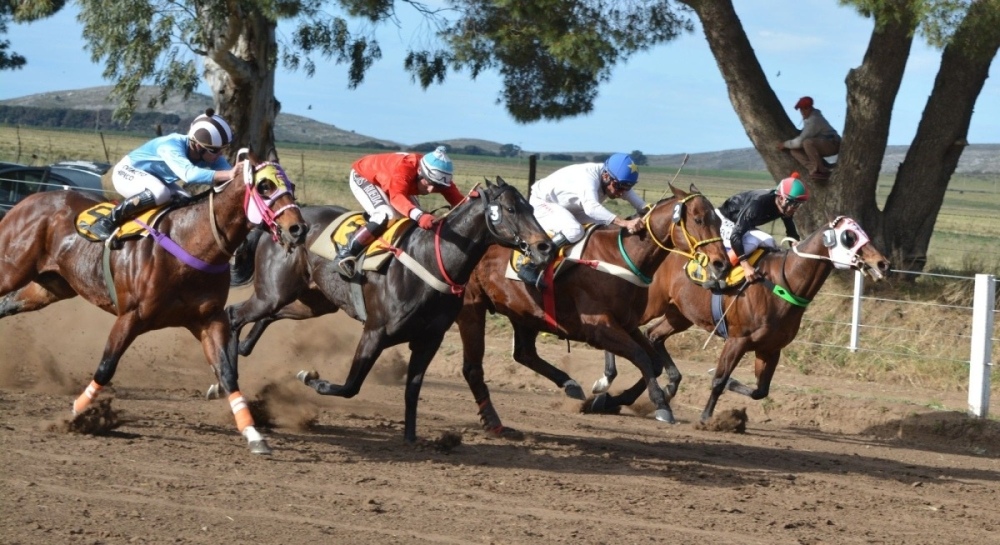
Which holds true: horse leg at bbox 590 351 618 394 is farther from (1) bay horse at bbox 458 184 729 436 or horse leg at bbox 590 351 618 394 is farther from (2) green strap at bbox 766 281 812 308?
(2) green strap at bbox 766 281 812 308

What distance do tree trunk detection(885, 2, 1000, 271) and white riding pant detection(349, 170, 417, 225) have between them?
9723mm

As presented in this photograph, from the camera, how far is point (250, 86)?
2108 centimetres

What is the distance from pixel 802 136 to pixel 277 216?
1096cm

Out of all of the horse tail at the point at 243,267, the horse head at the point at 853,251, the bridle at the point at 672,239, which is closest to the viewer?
the bridle at the point at 672,239

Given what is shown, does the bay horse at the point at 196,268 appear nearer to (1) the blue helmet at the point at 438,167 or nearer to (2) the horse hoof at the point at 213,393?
(1) the blue helmet at the point at 438,167

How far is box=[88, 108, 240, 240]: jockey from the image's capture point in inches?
343

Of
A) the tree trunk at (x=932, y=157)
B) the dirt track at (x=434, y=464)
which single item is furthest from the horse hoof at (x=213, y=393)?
the tree trunk at (x=932, y=157)

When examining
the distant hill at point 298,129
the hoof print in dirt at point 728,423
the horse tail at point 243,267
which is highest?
the distant hill at point 298,129

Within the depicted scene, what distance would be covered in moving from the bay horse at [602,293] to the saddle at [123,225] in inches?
109

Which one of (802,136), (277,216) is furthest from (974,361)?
(277,216)

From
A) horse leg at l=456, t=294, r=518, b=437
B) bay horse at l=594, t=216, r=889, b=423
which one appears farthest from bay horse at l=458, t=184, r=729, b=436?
bay horse at l=594, t=216, r=889, b=423

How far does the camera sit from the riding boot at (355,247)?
9094mm

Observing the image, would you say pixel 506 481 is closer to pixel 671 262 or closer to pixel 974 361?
pixel 671 262

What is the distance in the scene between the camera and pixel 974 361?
1234cm
